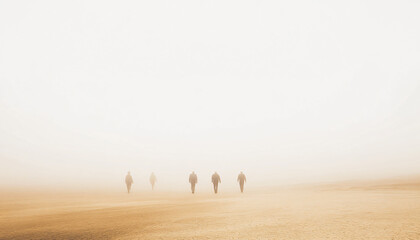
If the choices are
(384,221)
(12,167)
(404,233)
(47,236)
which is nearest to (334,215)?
(384,221)

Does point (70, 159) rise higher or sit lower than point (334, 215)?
higher

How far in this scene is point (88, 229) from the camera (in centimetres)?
798

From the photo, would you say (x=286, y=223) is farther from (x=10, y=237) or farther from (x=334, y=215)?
(x=10, y=237)

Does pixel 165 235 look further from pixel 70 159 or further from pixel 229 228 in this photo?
pixel 70 159

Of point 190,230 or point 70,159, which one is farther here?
point 70,159

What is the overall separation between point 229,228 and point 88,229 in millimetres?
3136

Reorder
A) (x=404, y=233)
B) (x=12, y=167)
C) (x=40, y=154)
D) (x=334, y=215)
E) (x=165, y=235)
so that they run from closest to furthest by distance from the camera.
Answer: (x=404, y=233)
(x=165, y=235)
(x=334, y=215)
(x=12, y=167)
(x=40, y=154)

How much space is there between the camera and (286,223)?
784 centimetres

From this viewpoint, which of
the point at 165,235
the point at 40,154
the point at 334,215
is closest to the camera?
the point at 165,235

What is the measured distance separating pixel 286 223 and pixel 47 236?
500 centimetres

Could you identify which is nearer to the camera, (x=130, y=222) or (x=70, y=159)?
(x=130, y=222)

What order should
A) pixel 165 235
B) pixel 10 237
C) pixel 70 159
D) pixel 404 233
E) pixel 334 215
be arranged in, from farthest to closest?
pixel 70 159 → pixel 334 215 → pixel 10 237 → pixel 165 235 → pixel 404 233

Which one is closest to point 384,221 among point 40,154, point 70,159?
point 70,159

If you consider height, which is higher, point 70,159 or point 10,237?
point 70,159
